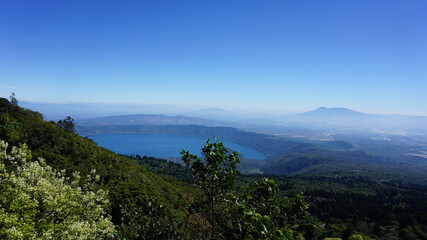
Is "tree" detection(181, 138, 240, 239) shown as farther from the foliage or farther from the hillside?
the hillside

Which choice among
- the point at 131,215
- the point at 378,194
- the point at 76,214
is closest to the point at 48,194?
the point at 76,214

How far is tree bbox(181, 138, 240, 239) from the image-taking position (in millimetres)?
4832

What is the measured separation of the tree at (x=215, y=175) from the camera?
190 inches

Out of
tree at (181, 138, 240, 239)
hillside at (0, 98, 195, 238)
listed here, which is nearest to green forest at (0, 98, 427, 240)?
tree at (181, 138, 240, 239)

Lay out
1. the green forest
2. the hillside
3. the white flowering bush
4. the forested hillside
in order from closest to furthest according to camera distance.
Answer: the forested hillside
the green forest
the white flowering bush
the hillside

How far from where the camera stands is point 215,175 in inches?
189

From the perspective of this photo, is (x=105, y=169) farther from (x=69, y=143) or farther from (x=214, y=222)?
(x=214, y=222)

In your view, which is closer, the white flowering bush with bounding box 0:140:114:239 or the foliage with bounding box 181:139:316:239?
the foliage with bounding box 181:139:316:239

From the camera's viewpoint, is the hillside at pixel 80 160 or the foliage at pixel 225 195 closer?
the foliage at pixel 225 195

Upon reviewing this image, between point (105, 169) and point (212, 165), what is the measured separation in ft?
129

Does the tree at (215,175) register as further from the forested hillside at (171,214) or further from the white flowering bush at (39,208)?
the white flowering bush at (39,208)

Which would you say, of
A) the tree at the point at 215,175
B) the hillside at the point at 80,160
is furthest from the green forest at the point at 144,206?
the hillside at the point at 80,160

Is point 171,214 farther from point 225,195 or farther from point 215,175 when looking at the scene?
point 215,175

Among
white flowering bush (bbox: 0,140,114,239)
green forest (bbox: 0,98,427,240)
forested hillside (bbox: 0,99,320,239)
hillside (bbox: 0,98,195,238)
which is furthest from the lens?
hillside (bbox: 0,98,195,238)
